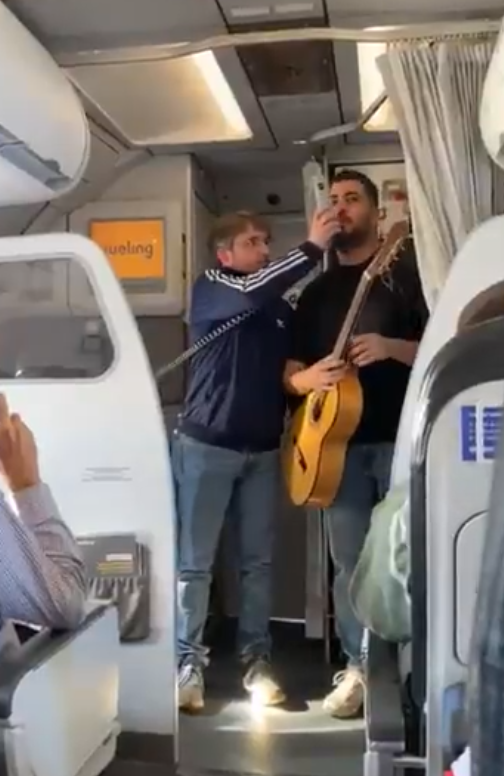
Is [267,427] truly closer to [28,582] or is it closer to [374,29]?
[374,29]

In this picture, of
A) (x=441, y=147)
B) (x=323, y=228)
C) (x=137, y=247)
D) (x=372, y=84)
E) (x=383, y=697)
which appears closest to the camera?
(x=383, y=697)

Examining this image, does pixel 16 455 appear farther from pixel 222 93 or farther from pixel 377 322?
pixel 222 93

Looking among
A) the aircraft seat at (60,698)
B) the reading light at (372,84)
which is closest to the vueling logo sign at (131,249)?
the reading light at (372,84)

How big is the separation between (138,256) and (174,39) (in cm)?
155

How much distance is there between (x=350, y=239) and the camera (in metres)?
3.75

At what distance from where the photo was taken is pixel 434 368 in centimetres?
173

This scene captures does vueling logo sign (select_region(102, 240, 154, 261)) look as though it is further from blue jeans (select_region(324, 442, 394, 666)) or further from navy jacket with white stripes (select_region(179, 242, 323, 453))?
blue jeans (select_region(324, 442, 394, 666))

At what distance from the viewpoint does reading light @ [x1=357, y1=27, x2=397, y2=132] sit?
3778 mm

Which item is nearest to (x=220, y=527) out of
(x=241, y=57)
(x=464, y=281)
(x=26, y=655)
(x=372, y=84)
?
(x=464, y=281)

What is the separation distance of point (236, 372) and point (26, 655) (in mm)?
1934

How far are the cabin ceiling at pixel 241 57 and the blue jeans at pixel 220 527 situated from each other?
1.42 m

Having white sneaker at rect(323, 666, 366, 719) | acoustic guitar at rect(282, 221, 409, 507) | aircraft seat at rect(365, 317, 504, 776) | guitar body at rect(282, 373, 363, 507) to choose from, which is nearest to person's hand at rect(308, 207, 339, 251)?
acoustic guitar at rect(282, 221, 409, 507)

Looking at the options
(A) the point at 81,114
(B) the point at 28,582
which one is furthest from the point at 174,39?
(B) the point at 28,582

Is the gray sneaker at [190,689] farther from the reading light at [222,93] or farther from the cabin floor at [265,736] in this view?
the reading light at [222,93]
